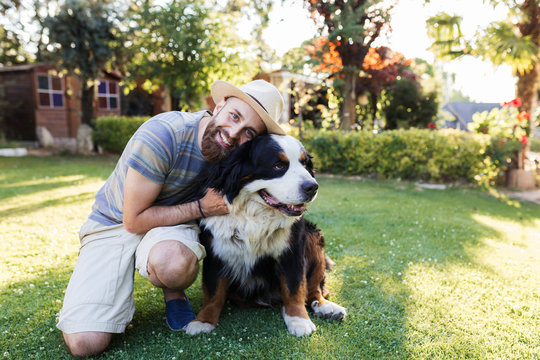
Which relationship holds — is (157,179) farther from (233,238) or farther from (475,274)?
(475,274)

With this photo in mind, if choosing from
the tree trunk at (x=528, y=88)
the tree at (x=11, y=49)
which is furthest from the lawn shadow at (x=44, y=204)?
the tree at (x=11, y=49)

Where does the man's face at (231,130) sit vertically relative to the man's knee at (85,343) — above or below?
above

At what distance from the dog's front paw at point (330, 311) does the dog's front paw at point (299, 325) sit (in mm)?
172

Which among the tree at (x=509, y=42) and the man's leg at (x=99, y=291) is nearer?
the man's leg at (x=99, y=291)

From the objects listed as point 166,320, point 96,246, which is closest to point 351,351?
point 166,320

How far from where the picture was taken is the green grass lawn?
215cm

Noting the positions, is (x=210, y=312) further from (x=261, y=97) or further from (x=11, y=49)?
(x=11, y=49)

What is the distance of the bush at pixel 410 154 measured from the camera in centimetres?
796

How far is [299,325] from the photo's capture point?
229 centimetres

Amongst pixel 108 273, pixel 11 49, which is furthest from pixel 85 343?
pixel 11 49

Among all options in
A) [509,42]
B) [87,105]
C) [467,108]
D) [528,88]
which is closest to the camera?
[509,42]

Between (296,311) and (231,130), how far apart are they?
118 cm

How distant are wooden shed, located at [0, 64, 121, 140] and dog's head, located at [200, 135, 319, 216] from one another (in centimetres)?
1605

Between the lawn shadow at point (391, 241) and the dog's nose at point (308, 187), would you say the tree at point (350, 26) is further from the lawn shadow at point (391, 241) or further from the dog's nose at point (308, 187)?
the dog's nose at point (308, 187)
